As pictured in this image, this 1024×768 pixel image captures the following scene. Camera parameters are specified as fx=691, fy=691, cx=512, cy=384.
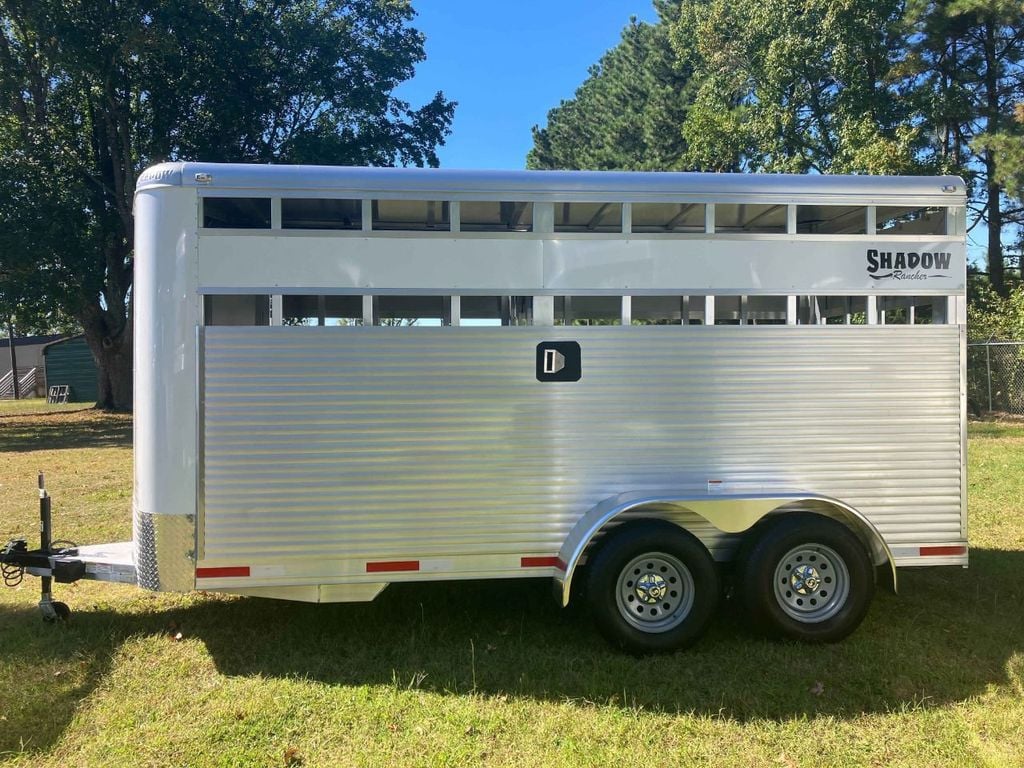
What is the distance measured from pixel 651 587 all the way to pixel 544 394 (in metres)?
1.27

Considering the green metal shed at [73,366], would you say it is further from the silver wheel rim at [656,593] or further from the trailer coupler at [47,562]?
the silver wheel rim at [656,593]

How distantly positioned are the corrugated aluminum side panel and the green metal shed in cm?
3109

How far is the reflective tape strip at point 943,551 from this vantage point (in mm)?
4125

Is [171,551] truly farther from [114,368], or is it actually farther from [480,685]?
[114,368]

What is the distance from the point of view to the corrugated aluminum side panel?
3.84 m

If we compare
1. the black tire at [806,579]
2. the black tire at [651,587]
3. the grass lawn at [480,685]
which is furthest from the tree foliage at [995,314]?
the black tire at [651,587]

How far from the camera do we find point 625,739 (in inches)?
128

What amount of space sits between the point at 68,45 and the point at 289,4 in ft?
21.2

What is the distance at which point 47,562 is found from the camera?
4.34 m

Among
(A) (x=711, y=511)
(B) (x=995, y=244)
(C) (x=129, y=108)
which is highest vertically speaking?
(C) (x=129, y=108)

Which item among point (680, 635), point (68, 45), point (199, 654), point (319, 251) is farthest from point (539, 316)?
point (68, 45)

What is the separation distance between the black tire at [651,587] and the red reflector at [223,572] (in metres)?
1.92

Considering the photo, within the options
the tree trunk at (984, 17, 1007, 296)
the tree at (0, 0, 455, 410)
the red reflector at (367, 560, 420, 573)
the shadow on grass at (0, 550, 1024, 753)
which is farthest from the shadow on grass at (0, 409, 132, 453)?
the tree trunk at (984, 17, 1007, 296)

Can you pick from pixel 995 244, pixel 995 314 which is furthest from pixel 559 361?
pixel 995 244
